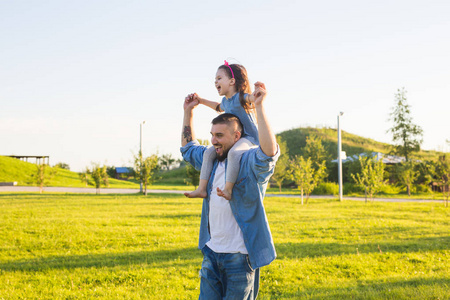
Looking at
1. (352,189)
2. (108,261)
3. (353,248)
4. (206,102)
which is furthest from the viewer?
(352,189)

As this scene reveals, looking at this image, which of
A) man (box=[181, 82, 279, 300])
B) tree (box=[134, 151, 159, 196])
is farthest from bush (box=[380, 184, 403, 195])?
man (box=[181, 82, 279, 300])

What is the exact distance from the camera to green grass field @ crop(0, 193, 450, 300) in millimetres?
6086

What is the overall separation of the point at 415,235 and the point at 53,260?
33.6 feet

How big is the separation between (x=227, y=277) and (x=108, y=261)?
234 inches

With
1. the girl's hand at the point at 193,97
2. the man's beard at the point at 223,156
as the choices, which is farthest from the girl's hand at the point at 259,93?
the girl's hand at the point at 193,97

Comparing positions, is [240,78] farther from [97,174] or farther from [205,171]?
[97,174]

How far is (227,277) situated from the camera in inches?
108

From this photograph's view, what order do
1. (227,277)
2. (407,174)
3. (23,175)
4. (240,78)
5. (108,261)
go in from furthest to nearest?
(23,175)
(407,174)
(108,261)
(240,78)
(227,277)

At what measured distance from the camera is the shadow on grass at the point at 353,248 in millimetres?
8742

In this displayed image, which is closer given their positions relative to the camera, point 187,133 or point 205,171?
point 205,171

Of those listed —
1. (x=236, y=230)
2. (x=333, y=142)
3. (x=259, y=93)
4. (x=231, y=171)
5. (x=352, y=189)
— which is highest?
(x=333, y=142)

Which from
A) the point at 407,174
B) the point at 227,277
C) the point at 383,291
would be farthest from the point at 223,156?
the point at 407,174

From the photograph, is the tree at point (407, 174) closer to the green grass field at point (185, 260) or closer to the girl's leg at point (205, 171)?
the green grass field at point (185, 260)

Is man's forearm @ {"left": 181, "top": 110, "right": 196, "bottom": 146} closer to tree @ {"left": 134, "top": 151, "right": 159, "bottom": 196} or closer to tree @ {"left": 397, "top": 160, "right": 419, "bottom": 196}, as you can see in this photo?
tree @ {"left": 134, "top": 151, "right": 159, "bottom": 196}
